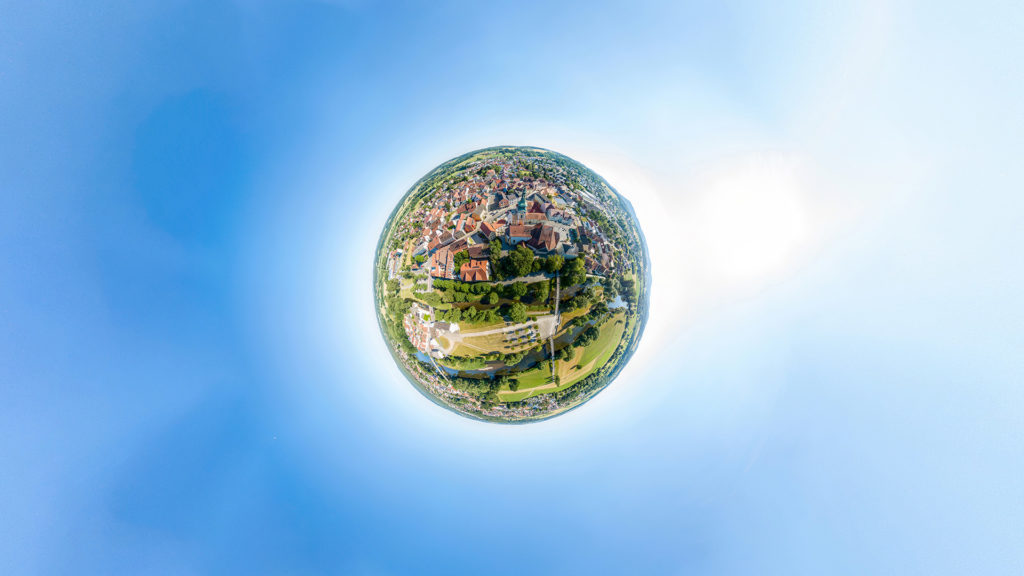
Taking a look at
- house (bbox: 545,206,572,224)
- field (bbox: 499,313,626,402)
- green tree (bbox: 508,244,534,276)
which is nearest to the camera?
green tree (bbox: 508,244,534,276)

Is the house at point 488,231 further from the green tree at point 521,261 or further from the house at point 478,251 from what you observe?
the green tree at point 521,261

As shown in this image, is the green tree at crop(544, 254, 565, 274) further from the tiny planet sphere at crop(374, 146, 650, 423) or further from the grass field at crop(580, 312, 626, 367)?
the grass field at crop(580, 312, 626, 367)

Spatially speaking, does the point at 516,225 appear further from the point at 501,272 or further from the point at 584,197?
the point at 584,197

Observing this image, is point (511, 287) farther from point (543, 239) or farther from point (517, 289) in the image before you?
point (543, 239)

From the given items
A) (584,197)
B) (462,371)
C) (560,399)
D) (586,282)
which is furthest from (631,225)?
(462,371)

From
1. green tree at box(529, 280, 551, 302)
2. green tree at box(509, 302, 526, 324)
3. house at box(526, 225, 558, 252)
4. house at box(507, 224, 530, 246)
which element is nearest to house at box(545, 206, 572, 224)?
house at box(526, 225, 558, 252)
